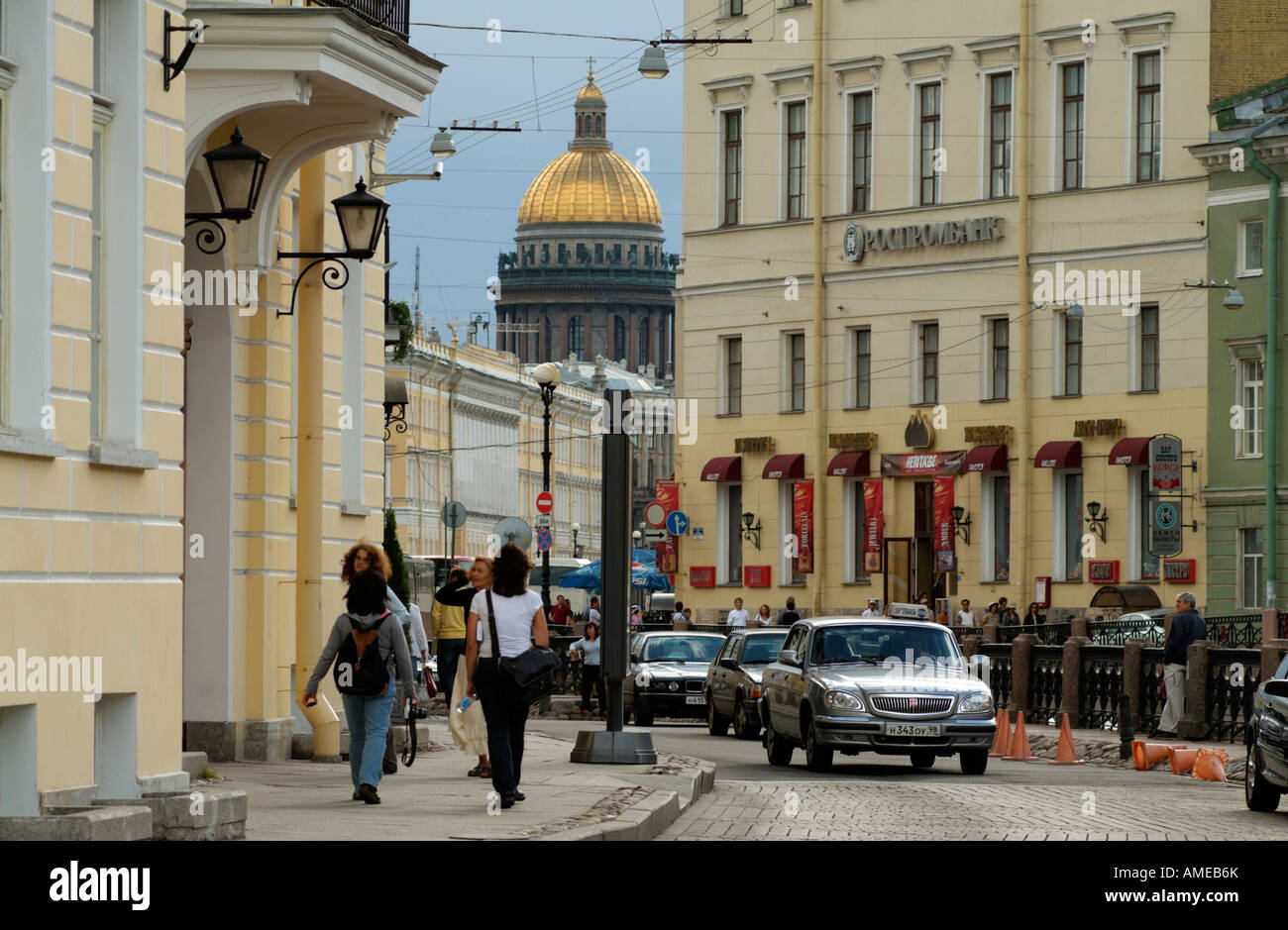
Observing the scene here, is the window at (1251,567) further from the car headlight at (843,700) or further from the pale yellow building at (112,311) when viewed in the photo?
the pale yellow building at (112,311)

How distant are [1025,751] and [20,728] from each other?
19.3 metres

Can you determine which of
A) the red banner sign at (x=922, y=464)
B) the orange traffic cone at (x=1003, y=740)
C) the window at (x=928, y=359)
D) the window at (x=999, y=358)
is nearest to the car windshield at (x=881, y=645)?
the orange traffic cone at (x=1003, y=740)

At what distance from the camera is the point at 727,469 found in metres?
66.1

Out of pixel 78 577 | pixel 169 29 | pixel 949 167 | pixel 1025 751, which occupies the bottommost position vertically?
pixel 1025 751

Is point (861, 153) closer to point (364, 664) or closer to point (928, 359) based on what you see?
point (928, 359)

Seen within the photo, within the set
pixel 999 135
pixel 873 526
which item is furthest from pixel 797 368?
pixel 999 135

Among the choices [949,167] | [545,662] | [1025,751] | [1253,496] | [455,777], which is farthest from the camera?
[949,167]

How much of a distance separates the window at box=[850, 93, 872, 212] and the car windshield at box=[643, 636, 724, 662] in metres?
25.0

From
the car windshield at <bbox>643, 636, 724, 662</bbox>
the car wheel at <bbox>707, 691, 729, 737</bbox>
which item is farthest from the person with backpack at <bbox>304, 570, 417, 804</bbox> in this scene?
the car windshield at <bbox>643, 636, 724, 662</bbox>

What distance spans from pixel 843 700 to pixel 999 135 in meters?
36.8

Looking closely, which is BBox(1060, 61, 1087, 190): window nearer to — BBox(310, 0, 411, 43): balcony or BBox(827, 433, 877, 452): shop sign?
BBox(827, 433, 877, 452): shop sign

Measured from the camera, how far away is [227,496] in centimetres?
2136

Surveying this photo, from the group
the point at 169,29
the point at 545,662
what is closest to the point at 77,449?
the point at 169,29
